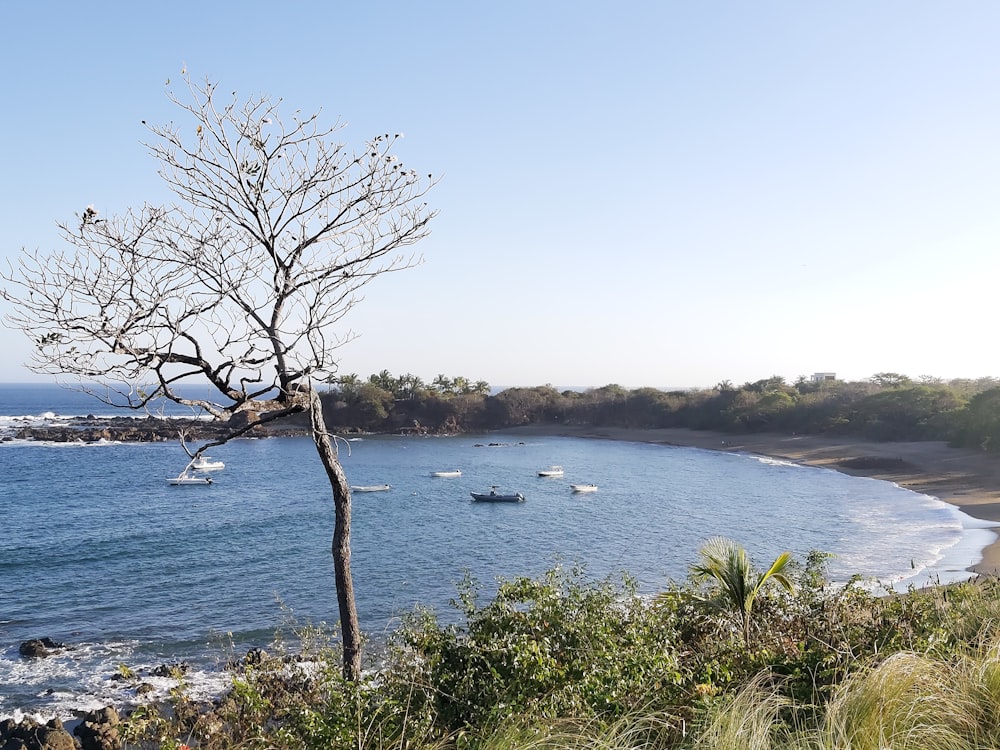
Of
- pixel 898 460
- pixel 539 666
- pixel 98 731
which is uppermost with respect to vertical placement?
pixel 539 666

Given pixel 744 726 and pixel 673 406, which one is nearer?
pixel 744 726

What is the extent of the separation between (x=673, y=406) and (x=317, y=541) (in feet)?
187

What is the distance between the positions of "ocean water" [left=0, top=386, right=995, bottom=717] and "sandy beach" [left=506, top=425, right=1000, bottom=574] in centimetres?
157

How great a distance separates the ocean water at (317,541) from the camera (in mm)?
15430

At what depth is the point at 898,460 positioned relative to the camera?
145 feet

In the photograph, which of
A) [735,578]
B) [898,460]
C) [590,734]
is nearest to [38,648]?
[735,578]

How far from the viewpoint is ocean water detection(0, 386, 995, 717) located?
15430 millimetres

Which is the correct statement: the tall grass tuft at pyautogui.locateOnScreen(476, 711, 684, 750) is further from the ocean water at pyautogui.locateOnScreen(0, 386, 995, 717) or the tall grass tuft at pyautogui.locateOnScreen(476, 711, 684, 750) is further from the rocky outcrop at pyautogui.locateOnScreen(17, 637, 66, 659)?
the rocky outcrop at pyautogui.locateOnScreen(17, 637, 66, 659)

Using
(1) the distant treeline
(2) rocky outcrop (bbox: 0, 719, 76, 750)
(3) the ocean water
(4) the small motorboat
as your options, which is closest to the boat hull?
(4) the small motorboat

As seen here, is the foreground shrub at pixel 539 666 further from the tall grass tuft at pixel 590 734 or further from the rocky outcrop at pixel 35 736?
the rocky outcrop at pixel 35 736

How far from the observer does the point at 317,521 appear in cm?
2914

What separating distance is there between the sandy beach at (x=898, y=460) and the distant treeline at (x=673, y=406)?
2.31 metres

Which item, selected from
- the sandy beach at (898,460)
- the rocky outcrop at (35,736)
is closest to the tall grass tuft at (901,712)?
the rocky outcrop at (35,736)

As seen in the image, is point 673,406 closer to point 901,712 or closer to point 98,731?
point 98,731
